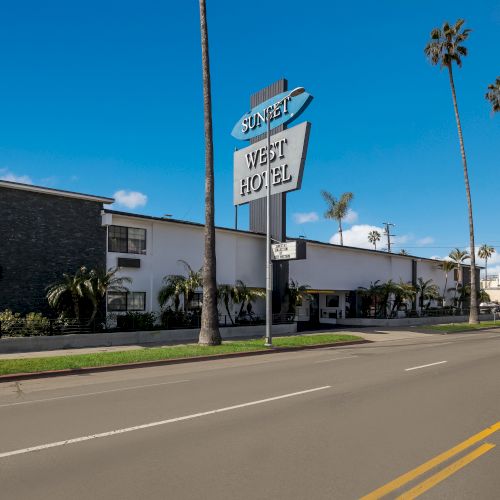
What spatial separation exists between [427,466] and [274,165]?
76.6 feet

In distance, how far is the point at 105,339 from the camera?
20.2m

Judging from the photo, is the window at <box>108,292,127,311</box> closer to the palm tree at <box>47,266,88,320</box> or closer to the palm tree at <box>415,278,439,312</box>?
the palm tree at <box>47,266,88,320</box>

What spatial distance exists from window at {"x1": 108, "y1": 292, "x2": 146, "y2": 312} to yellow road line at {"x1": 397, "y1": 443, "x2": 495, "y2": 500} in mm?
19819

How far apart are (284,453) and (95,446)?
2.49m

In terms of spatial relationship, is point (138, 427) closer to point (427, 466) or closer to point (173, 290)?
point (427, 466)

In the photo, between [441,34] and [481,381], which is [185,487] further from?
[441,34]

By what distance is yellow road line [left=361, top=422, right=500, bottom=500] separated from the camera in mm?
4697

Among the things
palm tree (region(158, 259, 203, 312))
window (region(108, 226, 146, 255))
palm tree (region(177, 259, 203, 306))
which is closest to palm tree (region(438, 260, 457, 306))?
palm tree (region(177, 259, 203, 306))

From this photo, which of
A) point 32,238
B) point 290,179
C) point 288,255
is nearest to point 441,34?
point 290,179

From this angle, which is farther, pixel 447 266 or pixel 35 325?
pixel 447 266

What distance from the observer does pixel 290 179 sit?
2644 cm

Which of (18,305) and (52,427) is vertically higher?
(18,305)

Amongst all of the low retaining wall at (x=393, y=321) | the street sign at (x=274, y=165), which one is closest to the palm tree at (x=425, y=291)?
the low retaining wall at (x=393, y=321)

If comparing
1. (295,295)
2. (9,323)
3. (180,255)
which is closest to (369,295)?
(295,295)
